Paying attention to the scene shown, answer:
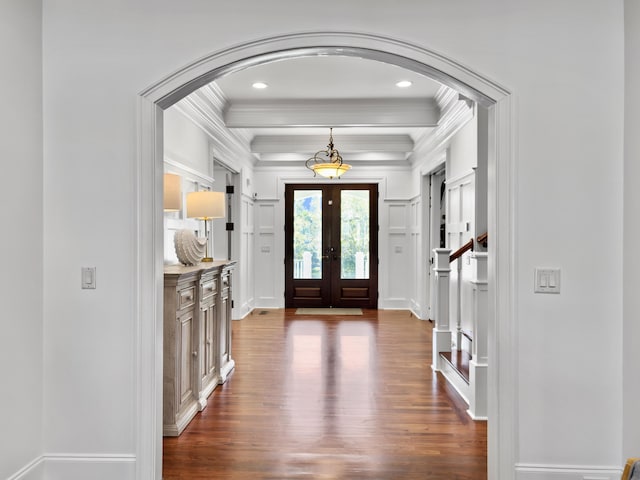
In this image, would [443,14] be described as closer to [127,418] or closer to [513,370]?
[513,370]

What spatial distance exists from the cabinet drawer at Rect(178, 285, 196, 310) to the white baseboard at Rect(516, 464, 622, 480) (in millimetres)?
2152

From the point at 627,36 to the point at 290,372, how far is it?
3.58 meters

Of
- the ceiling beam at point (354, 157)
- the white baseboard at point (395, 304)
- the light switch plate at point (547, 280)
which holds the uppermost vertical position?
the ceiling beam at point (354, 157)

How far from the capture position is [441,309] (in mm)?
4570

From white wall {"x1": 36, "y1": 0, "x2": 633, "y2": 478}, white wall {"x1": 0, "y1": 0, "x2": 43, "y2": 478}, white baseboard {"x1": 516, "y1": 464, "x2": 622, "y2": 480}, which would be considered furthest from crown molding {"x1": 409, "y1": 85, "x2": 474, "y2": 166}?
white wall {"x1": 0, "y1": 0, "x2": 43, "y2": 478}

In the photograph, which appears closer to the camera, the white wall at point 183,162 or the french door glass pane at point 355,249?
the white wall at point 183,162

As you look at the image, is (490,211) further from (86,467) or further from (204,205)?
(204,205)

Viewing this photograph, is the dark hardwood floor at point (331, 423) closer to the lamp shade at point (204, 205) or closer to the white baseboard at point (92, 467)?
the white baseboard at point (92, 467)

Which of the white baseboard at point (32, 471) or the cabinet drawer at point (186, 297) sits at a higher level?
the cabinet drawer at point (186, 297)

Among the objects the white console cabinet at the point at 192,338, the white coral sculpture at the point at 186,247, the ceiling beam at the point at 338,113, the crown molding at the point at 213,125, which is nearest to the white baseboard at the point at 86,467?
the white console cabinet at the point at 192,338

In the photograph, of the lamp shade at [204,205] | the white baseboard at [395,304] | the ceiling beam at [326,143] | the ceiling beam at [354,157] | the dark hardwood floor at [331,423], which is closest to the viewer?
the dark hardwood floor at [331,423]

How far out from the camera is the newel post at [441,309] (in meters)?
4.53

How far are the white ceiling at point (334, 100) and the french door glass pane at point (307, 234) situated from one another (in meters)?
1.55

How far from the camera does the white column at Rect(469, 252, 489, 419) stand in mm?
3357
